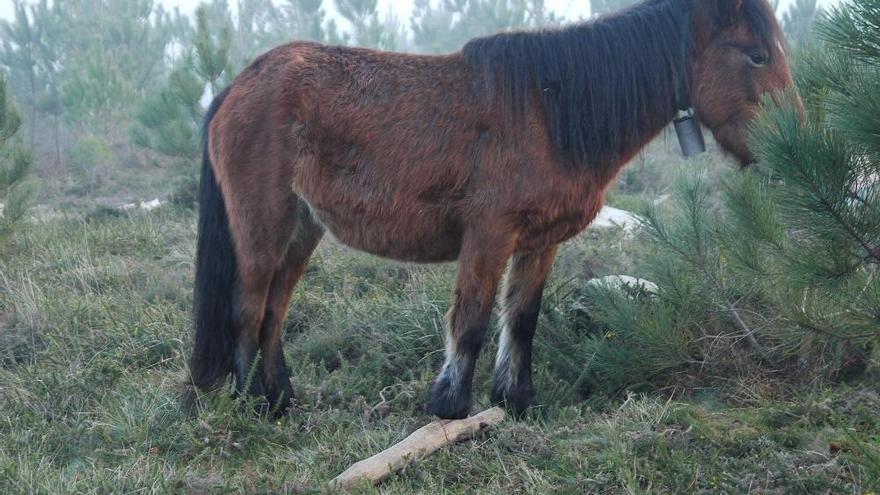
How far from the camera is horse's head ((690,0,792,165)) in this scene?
408 cm

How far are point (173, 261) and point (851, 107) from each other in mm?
6755

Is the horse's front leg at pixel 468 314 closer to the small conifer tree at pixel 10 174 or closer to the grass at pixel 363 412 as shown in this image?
the grass at pixel 363 412

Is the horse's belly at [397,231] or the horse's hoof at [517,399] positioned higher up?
the horse's belly at [397,231]

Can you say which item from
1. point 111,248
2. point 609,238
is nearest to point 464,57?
point 609,238

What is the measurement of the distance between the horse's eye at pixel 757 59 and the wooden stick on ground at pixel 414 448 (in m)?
2.23

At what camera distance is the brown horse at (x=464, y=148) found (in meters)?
4.14

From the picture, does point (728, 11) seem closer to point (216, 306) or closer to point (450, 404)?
point (450, 404)

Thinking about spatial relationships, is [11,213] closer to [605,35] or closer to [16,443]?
[16,443]

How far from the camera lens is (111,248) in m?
8.71

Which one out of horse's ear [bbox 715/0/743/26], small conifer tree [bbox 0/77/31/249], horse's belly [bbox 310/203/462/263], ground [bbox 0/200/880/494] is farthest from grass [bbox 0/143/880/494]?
horse's ear [bbox 715/0/743/26]

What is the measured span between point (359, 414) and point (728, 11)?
292cm

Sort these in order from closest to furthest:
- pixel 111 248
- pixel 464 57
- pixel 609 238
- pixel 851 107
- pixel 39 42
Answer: pixel 851 107, pixel 464 57, pixel 609 238, pixel 111 248, pixel 39 42

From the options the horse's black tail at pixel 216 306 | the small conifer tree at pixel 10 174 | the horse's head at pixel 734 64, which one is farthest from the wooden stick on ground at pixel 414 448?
the small conifer tree at pixel 10 174

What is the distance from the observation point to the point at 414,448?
3791 millimetres
